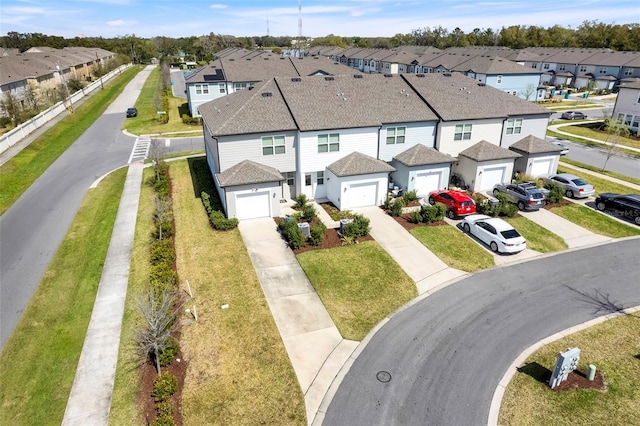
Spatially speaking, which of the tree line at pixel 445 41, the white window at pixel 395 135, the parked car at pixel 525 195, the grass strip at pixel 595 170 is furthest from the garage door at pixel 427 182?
the tree line at pixel 445 41

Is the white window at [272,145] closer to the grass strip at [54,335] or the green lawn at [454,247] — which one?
the green lawn at [454,247]

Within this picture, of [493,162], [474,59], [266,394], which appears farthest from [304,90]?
[474,59]

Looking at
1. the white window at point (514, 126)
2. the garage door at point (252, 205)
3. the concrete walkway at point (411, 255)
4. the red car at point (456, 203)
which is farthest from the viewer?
the white window at point (514, 126)

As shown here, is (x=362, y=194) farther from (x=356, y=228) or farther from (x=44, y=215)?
(x=44, y=215)

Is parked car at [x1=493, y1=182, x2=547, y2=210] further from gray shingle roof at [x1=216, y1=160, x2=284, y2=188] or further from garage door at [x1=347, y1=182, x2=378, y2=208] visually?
gray shingle roof at [x1=216, y1=160, x2=284, y2=188]

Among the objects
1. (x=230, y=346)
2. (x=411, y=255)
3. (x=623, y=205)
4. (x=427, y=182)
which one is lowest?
(x=230, y=346)

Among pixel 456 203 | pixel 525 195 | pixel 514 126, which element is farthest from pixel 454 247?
pixel 514 126
